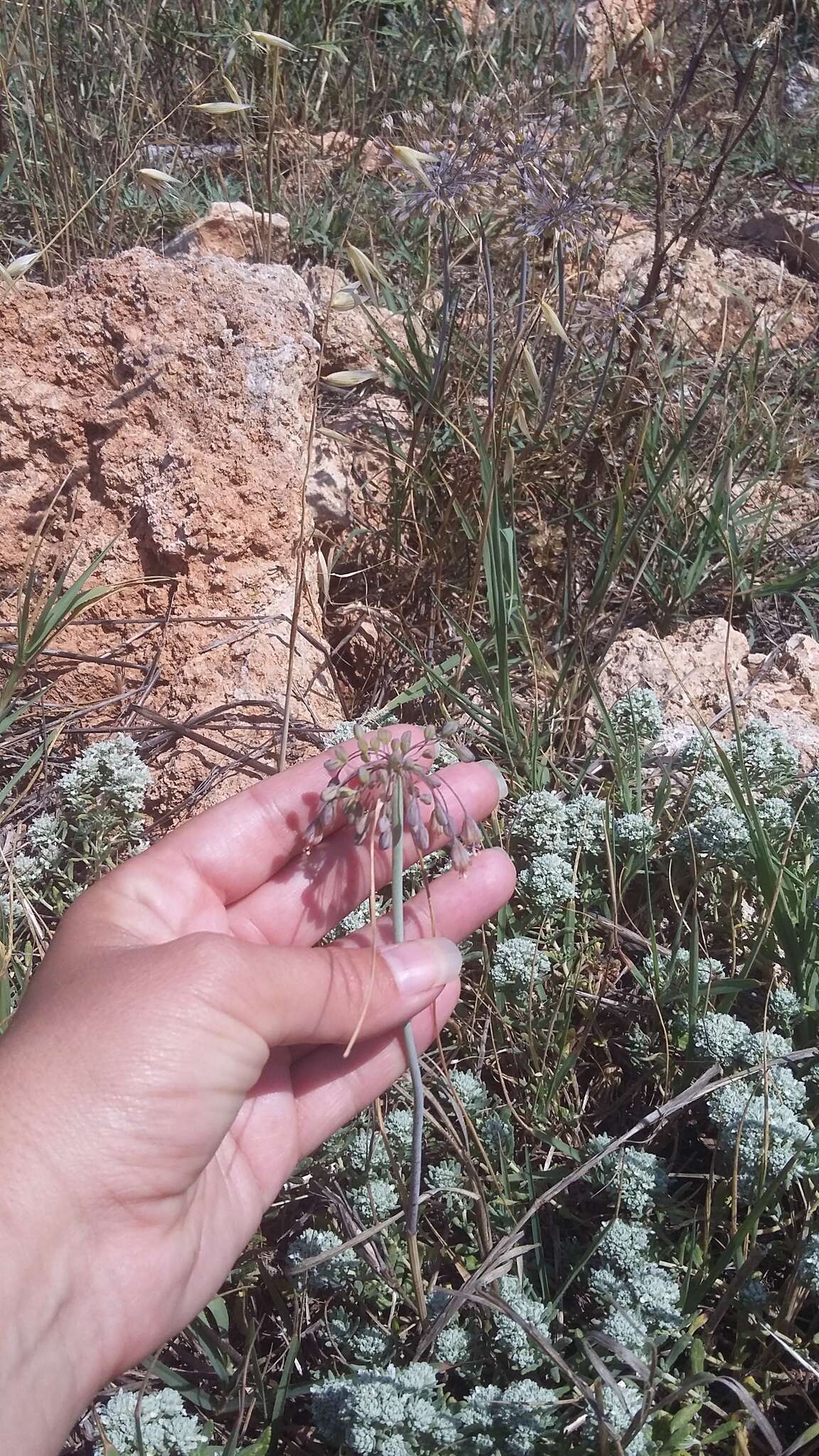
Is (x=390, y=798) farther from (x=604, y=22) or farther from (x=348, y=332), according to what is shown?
(x=604, y=22)

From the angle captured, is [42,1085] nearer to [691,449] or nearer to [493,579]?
[493,579]

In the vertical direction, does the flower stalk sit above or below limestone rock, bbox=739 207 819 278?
below

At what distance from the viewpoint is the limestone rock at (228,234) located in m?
3.46

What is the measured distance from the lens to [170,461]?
8.94ft

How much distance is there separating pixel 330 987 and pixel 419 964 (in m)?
0.17

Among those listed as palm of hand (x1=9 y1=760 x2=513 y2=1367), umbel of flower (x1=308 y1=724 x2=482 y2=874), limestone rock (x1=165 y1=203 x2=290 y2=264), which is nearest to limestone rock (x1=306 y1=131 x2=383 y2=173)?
limestone rock (x1=165 y1=203 x2=290 y2=264)

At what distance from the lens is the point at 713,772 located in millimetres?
2264

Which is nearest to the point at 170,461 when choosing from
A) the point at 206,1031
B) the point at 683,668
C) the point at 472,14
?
the point at 683,668

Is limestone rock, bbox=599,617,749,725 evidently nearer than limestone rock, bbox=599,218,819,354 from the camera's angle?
Yes

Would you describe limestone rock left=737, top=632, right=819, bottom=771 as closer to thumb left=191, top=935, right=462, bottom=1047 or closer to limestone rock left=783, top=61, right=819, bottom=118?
thumb left=191, top=935, right=462, bottom=1047

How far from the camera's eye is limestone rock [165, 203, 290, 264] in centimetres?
346

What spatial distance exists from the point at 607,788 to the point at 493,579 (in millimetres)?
572

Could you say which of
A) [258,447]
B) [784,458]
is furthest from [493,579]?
[784,458]

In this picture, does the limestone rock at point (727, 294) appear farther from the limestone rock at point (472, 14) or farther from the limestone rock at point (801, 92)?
the limestone rock at point (472, 14)
